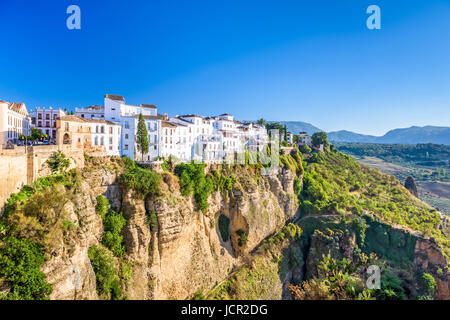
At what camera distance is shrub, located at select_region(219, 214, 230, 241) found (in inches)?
1213

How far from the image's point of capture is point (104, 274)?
17.8 meters

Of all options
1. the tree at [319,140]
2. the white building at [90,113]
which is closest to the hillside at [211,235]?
the white building at [90,113]

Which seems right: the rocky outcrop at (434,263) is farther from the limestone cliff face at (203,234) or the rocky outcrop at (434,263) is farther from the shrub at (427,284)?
the limestone cliff face at (203,234)

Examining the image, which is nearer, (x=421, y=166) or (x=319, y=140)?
(x=319, y=140)

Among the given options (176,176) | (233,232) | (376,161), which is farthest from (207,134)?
(376,161)

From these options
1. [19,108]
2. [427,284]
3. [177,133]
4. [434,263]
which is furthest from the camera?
[434,263]

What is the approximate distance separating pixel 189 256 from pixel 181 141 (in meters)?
16.6

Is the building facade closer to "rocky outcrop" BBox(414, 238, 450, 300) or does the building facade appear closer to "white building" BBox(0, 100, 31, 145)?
"white building" BBox(0, 100, 31, 145)

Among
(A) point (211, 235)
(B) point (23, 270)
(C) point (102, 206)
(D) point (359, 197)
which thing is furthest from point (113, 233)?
(D) point (359, 197)

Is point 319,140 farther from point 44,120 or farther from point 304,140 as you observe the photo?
point 44,120

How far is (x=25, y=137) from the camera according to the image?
24.0 metres

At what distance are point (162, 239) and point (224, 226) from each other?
10674mm

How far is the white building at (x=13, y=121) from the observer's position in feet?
72.4

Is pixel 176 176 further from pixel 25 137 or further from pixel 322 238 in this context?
pixel 322 238
